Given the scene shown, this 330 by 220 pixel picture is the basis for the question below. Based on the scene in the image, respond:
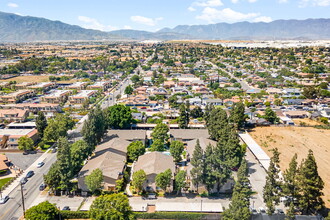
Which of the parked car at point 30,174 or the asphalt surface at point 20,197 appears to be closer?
the asphalt surface at point 20,197

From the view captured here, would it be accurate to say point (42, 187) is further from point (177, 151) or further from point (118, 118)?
point (118, 118)

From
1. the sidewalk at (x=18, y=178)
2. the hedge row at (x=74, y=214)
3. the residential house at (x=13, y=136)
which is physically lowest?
the sidewalk at (x=18, y=178)

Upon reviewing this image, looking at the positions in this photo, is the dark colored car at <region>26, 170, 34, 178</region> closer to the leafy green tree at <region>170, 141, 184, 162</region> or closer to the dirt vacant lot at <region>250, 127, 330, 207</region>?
the leafy green tree at <region>170, 141, 184, 162</region>

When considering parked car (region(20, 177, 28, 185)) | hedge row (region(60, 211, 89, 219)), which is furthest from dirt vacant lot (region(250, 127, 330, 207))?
parked car (region(20, 177, 28, 185))

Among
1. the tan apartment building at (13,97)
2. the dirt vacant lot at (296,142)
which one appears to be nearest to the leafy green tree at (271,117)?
the dirt vacant lot at (296,142)

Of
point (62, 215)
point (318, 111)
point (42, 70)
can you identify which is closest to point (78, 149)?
point (62, 215)

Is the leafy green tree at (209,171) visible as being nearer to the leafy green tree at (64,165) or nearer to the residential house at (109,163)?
the residential house at (109,163)
